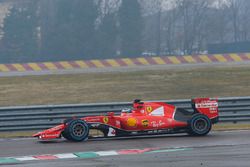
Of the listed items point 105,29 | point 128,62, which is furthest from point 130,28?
point 128,62

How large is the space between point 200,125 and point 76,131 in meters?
2.72

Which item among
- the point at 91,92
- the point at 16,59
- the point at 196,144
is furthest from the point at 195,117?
the point at 16,59

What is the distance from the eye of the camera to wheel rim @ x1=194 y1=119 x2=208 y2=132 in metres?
15.2

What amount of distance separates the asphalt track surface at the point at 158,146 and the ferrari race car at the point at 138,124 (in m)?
0.19

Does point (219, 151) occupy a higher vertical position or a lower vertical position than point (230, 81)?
lower

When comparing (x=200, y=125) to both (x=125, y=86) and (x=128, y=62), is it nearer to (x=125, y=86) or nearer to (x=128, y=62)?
(x=125, y=86)

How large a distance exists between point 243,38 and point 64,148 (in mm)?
35239

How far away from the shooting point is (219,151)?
12.3 meters

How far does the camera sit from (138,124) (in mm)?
14906

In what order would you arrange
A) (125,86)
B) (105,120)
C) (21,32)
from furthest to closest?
1. (21,32)
2. (125,86)
3. (105,120)

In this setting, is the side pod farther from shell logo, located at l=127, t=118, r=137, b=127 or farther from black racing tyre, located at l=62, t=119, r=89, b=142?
black racing tyre, located at l=62, t=119, r=89, b=142

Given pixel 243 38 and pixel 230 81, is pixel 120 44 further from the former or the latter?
pixel 230 81

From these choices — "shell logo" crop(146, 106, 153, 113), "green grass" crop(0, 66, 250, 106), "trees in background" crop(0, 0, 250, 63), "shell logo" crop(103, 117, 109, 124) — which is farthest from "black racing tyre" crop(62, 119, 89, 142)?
"trees in background" crop(0, 0, 250, 63)

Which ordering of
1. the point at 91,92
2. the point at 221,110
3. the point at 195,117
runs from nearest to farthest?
the point at 195,117 → the point at 221,110 → the point at 91,92
